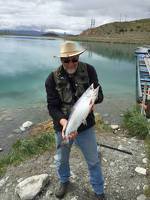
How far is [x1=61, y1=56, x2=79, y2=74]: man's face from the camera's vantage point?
450 centimetres

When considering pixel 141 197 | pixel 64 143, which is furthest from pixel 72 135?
pixel 141 197

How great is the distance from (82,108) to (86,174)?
2399 mm

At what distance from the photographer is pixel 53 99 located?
15.7 ft

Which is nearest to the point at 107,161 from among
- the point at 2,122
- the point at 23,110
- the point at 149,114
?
the point at 149,114

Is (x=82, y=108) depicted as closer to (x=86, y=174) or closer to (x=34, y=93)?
(x=86, y=174)

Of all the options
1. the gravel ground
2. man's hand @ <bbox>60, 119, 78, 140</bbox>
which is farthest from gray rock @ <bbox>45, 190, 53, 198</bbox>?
man's hand @ <bbox>60, 119, 78, 140</bbox>

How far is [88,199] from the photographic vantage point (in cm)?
555

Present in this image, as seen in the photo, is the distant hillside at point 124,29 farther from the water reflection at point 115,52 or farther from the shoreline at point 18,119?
the shoreline at point 18,119

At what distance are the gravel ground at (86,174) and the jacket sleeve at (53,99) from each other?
161cm

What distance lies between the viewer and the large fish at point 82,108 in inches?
171

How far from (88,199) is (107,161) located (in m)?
1.47

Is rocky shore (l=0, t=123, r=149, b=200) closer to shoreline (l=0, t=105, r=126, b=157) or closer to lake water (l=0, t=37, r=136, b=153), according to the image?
shoreline (l=0, t=105, r=126, b=157)

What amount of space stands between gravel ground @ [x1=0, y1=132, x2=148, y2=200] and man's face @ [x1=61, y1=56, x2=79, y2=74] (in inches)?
88.1

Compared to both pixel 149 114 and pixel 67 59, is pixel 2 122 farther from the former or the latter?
pixel 67 59
